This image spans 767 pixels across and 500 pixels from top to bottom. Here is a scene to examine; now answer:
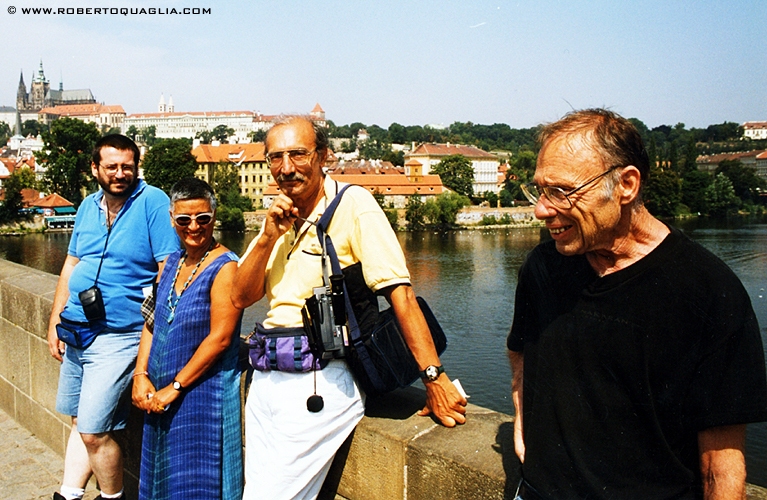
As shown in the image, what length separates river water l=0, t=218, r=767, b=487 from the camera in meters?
13.3

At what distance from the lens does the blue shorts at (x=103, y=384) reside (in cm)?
249

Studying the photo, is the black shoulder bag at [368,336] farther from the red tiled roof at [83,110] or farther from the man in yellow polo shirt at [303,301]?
the red tiled roof at [83,110]

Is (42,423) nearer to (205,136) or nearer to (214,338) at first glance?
(214,338)

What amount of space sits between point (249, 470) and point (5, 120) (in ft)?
500

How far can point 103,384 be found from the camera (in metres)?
2.50

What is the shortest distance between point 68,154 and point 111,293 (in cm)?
5242

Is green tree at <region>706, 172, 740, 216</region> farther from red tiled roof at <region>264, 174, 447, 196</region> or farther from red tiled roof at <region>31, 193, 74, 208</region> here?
red tiled roof at <region>31, 193, 74, 208</region>

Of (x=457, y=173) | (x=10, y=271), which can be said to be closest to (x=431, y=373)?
(x=10, y=271)

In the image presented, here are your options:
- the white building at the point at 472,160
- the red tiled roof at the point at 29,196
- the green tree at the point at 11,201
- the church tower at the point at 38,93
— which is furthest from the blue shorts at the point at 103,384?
the church tower at the point at 38,93

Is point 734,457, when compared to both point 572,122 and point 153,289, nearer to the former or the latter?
point 572,122

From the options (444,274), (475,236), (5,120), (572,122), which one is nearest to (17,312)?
(572,122)

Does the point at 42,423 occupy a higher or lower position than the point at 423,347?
lower

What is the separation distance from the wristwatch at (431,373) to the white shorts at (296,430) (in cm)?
20

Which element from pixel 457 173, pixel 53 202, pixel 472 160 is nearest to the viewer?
pixel 53 202
